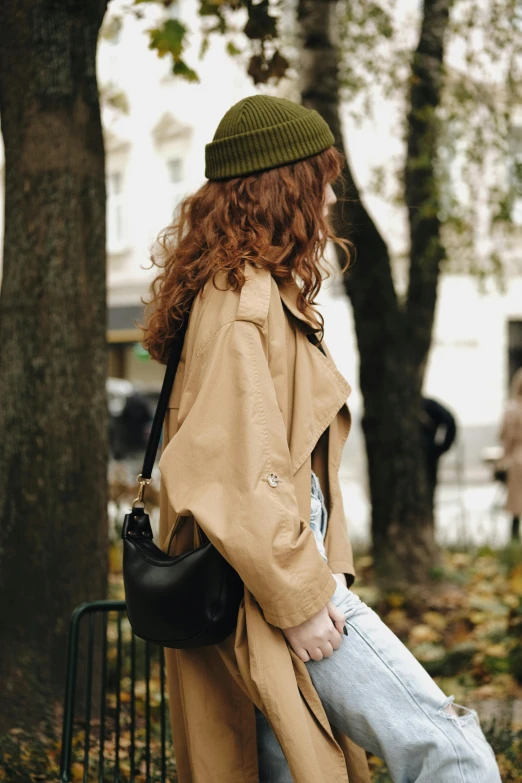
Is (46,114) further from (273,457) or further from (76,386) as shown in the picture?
(273,457)

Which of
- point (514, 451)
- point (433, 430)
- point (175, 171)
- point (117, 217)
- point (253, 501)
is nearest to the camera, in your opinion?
point (253, 501)

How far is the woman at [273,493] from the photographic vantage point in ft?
6.19

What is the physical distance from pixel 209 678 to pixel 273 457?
60 cm

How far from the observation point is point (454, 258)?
7.56 metres

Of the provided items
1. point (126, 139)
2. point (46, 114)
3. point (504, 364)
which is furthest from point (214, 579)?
point (126, 139)

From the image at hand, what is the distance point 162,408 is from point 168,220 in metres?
22.2

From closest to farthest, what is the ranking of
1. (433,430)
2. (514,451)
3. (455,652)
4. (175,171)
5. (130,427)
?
(455,652) < (433,430) < (514,451) < (130,427) < (175,171)

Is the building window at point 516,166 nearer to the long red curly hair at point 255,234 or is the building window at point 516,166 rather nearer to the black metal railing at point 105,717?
the black metal railing at point 105,717

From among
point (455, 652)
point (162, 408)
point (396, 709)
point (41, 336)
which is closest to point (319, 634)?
point (396, 709)

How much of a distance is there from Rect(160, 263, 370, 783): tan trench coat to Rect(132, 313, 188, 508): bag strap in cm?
3

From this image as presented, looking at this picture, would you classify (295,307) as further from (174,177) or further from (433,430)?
(174,177)

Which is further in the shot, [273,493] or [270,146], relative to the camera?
[270,146]

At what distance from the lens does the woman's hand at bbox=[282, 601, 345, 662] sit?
6.29 feet

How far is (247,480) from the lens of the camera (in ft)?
6.10
